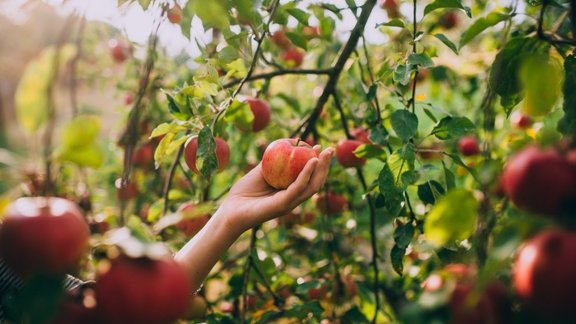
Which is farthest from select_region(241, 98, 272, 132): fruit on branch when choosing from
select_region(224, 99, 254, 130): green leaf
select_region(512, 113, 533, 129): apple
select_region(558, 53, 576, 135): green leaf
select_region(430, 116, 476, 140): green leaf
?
select_region(512, 113, 533, 129): apple

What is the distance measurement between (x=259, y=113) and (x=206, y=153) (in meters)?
0.43

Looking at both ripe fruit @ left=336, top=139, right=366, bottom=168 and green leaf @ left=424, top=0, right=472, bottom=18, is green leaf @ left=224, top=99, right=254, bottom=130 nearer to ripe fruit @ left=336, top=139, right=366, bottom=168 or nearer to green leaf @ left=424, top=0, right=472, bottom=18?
ripe fruit @ left=336, top=139, right=366, bottom=168

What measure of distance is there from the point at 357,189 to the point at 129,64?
3.92 feet

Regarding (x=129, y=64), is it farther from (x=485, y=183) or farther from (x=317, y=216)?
(x=485, y=183)

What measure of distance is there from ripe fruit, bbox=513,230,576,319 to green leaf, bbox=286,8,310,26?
107 cm

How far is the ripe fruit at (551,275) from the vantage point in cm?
42

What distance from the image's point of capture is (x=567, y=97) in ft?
2.76

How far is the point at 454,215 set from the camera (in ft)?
1.61

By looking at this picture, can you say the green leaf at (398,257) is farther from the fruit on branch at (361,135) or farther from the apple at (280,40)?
the apple at (280,40)

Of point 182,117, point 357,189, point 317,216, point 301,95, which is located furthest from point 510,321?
point 301,95

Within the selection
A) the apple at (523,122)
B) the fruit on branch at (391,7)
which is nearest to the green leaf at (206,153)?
the fruit on branch at (391,7)

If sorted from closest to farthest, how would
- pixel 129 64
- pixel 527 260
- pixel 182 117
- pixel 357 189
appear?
pixel 527 260 → pixel 182 117 → pixel 357 189 → pixel 129 64

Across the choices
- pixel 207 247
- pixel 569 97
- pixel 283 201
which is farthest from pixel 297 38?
pixel 569 97

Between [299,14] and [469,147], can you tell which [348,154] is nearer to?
[299,14]
